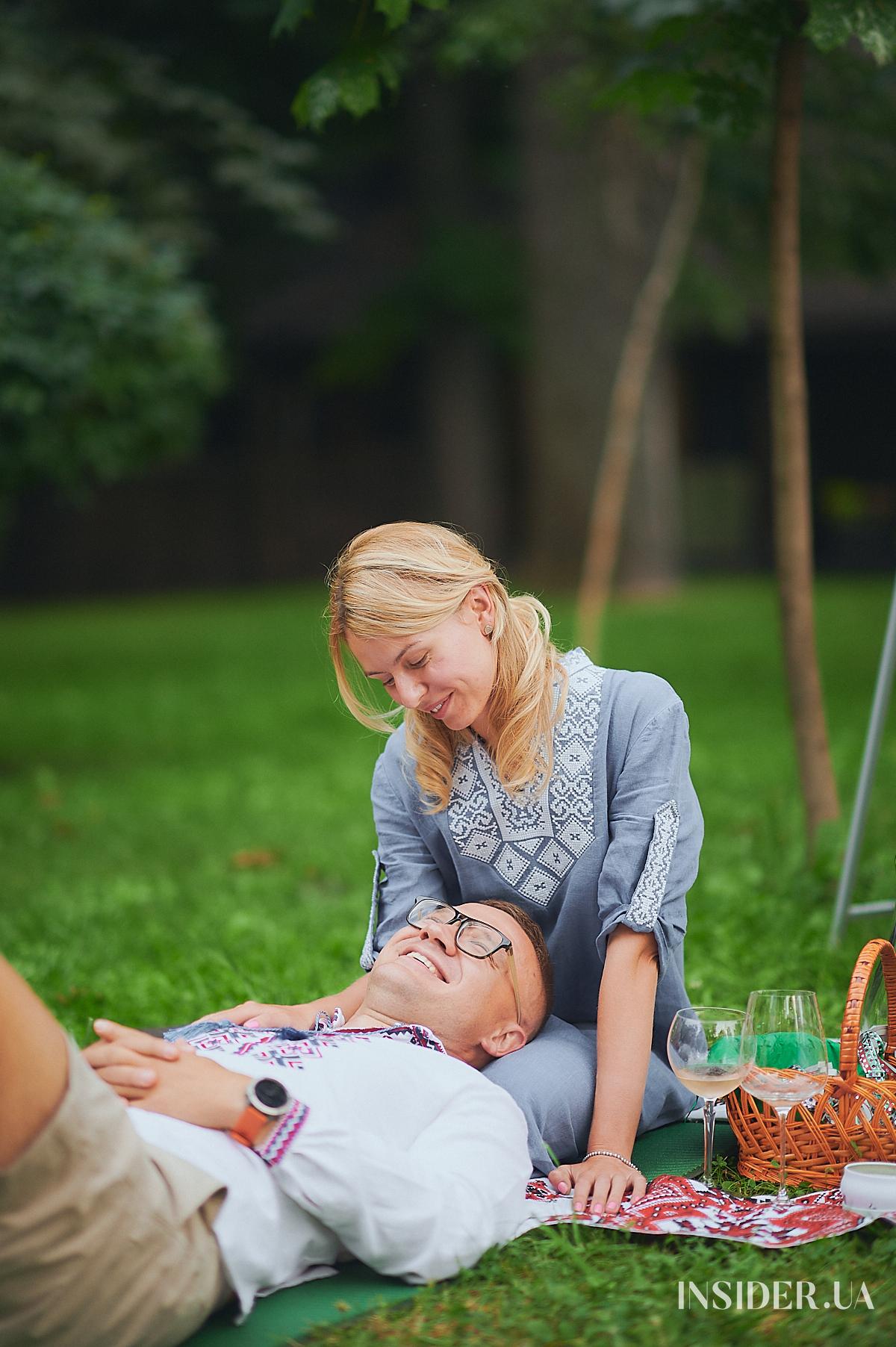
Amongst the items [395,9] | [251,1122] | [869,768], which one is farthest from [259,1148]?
[395,9]

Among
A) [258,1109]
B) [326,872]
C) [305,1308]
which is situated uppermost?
[258,1109]

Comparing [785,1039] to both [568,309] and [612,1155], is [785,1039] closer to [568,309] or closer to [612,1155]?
[612,1155]

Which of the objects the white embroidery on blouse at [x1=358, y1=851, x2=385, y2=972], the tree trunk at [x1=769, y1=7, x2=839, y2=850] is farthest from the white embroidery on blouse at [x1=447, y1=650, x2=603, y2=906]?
the tree trunk at [x1=769, y1=7, x2=839, y2=850]

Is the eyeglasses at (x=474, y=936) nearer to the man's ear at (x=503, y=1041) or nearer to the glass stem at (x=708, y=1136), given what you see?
the man's ear at (x=503, y=1041)

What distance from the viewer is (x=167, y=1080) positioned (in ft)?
8.03

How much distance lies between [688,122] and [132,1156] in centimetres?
460

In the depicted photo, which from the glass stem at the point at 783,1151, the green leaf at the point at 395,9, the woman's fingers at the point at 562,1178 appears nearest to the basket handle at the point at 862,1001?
the glass stem at the point at 783,1151

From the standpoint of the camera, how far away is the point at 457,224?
69.9 feet

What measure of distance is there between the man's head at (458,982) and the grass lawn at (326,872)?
401 millimetres

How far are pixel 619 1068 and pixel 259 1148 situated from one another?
774mm

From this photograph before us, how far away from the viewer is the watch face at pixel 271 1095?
7.94 feet

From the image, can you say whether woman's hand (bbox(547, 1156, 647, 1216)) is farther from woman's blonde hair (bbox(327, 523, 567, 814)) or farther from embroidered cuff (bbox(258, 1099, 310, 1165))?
woman's blonde hair (bbox(327, 523, 567, 814))

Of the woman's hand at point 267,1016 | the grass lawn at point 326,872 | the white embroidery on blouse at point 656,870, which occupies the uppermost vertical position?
the white embroidery on blouse at point 656,870

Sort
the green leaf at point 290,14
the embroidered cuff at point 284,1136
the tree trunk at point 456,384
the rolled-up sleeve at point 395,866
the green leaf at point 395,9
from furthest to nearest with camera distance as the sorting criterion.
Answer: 1. the tree trunk at point 456,384
2. the green leaf at point 290,14
3. the green leaf at point 395,9
4. the rolled-up sleeve at point 395,866
5. the embroidered cuff at point 284,1136
